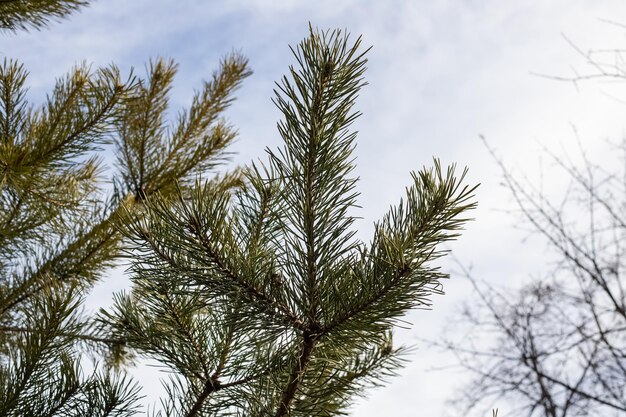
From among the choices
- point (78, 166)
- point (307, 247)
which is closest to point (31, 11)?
point (78, 166)

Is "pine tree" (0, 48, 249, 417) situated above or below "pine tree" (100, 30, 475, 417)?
above

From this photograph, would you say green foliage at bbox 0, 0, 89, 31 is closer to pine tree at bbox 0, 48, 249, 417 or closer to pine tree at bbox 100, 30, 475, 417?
pine tree at bbox 0, 48, 249, 417

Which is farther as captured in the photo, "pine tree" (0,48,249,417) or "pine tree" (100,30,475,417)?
"pine tree" (0,48,249,417)

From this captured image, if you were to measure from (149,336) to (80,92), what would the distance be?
156cm

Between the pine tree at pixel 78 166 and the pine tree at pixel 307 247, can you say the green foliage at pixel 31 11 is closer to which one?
the pine tree at pixel 78 166

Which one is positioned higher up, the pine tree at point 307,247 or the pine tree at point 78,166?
the pine tree at point 78,166

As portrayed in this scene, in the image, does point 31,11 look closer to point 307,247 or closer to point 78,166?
point 78,166

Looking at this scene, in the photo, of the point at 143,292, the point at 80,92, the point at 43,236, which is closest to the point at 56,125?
the point at 80,92

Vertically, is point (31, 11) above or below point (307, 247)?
above

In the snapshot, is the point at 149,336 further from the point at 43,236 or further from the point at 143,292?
the point at 43,236

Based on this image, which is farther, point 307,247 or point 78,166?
→ point 78,166

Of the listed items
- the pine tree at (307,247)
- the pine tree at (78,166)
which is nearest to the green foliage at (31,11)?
the pine tree at (78,166)

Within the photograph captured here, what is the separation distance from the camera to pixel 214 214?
1031mm

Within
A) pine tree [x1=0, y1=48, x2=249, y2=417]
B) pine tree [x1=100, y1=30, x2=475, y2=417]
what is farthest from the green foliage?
pine tree [x1=100, y1=30, x2=475, y2=417]
